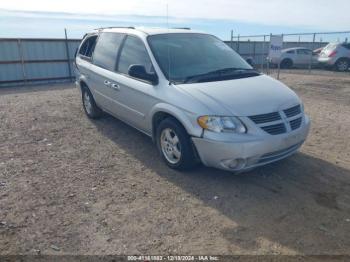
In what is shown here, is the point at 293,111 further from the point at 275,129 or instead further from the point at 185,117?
the point at 185,117

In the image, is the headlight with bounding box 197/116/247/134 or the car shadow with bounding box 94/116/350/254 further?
the headlight with bounding box 197/116/247/134

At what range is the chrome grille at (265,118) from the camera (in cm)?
364

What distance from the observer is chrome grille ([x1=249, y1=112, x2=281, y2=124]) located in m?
3.64

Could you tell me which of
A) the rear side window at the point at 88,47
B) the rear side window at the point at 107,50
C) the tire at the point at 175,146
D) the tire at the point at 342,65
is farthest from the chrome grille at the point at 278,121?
the tire at the point at 342,65

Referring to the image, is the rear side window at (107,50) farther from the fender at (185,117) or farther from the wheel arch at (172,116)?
the fender at (185,117)

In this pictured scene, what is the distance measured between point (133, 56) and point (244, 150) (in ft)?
7.91

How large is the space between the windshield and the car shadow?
132 centimetres

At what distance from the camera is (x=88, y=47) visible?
21.7 feet

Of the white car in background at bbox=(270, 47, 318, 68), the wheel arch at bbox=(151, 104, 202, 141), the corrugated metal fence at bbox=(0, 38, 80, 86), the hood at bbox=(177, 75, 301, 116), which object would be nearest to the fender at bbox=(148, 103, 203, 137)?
the wheel arch at bbox=(151, 104, 202, 141)

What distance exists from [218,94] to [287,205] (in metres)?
1.52

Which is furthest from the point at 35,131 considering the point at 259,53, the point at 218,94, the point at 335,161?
the point at 259,53

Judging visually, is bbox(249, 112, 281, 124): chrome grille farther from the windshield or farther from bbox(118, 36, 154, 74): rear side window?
bbox(118, 36, 154, 74): rear side window

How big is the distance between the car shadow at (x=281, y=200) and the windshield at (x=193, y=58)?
132 cm

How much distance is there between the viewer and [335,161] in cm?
467
